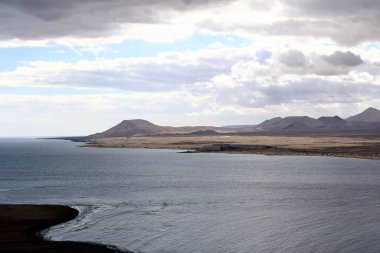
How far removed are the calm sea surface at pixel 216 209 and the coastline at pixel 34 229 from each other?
113 inches

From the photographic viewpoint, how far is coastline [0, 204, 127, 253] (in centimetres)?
5872

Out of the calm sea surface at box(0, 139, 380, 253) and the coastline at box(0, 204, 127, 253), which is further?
the calm sea surface at box(0, 139, 380, 253)

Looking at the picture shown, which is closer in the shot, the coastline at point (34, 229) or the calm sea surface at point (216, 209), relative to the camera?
the coastline at point (34, 229)

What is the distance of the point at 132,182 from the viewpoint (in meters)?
142

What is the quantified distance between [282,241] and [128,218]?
2751 cm

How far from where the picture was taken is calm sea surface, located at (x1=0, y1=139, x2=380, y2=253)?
64.5m

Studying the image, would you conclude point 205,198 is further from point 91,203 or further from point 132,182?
point 132,182

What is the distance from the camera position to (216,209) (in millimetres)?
90688

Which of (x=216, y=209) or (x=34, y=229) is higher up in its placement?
(x=34, y=229)

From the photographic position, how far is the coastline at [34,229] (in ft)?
193

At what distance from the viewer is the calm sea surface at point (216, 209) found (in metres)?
64.5

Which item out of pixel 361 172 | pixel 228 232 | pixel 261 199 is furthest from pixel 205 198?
pixel 361 172

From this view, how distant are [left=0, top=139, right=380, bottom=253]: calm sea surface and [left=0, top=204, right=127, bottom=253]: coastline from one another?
287 cm

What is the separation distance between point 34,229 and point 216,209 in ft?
112
